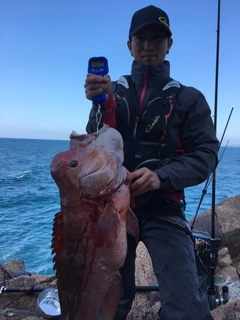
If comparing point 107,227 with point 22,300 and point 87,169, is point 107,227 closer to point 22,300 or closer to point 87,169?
point 87,169

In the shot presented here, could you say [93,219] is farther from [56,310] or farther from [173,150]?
[56,310]

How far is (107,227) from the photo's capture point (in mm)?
1992

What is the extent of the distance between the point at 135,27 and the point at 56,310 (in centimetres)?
344

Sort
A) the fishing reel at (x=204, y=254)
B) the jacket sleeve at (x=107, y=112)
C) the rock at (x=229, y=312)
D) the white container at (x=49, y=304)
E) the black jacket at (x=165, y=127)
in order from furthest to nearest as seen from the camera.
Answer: the fishing reel at (x=204, y=254)
the white container at (x=49, y=304)
the rock at (x=229, y=312)
the jacket sleeve at (x=107, y=112)
the black jacket at (x=165, y=127)

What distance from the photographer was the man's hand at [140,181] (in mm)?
2106

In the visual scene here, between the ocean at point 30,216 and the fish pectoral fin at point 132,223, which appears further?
the ocean at point 30,216

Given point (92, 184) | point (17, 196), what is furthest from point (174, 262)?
point (17, 196)

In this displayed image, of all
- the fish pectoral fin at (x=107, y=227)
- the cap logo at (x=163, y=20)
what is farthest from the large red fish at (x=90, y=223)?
the cap logo at (x=163, y=20)

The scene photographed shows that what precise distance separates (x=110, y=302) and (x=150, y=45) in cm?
233

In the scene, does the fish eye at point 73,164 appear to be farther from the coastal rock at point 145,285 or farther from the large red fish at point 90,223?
the coastal rock at point 145,285

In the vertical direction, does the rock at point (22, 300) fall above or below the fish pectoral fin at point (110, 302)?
below

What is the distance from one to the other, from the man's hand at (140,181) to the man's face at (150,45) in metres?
1.28

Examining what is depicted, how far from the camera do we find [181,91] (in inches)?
106

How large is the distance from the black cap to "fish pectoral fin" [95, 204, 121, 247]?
1719 millimetres
